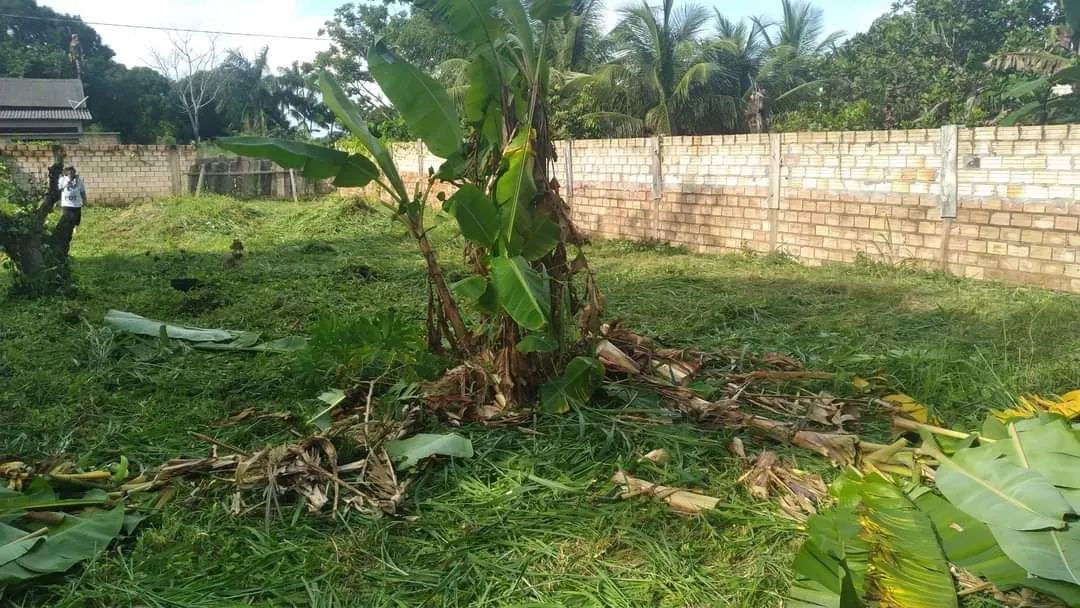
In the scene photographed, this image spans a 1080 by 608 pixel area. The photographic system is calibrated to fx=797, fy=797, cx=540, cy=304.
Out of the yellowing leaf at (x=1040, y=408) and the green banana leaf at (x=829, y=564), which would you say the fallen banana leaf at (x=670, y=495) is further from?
the yellowing leaf at (x=1040, y=408)

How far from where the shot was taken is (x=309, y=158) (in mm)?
3801

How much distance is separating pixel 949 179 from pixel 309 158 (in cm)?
650

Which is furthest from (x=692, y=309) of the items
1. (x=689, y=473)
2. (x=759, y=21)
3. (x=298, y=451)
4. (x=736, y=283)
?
(x=759, y=21)

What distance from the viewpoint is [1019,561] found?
2.26 meters

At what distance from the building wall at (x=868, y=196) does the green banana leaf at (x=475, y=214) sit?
3.08m

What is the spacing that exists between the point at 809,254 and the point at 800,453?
6.45 meters

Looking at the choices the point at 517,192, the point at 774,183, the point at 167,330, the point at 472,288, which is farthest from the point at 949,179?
the point at 167,330

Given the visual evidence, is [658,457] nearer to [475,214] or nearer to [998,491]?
[998,491]

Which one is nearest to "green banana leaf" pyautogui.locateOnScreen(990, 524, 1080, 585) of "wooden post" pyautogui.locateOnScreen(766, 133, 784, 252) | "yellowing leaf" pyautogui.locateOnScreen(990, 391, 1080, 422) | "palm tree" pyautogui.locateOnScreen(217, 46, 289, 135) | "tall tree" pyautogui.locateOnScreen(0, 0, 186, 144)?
"yellowing leaf" pyautogui.locateOnScreen(990, 391, 1080, 422)

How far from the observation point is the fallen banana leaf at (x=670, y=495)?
117 inches

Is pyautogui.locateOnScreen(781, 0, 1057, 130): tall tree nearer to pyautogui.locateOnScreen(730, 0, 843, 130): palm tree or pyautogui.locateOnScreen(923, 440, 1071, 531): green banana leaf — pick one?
pyautogui.locateOnScreen(730, 0, 843, 130): palm tree

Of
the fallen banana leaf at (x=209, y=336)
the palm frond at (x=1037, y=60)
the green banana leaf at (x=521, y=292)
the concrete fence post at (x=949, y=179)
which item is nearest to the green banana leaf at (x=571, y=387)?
the green banana leaf at (x=521, y=292)

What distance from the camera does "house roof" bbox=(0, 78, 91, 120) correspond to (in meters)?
31.1

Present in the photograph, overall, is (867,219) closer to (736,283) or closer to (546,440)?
(736,283)
